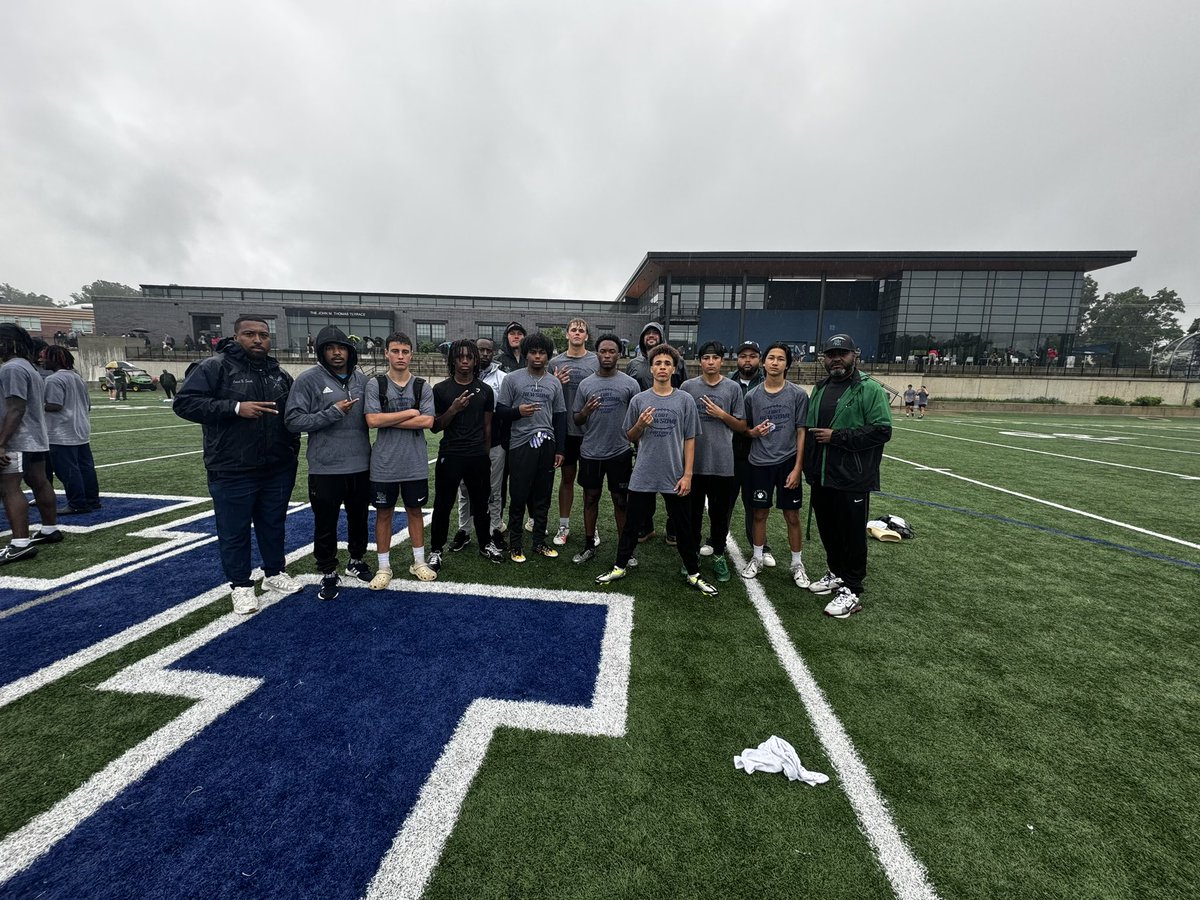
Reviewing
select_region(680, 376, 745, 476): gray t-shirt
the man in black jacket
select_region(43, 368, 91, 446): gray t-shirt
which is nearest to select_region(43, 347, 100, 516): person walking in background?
select_region(43, 368, 91, 446): gray t-shirt

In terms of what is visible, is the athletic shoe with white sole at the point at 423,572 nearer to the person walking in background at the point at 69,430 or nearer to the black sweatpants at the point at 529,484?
the black sweatpants at the point at 529,484

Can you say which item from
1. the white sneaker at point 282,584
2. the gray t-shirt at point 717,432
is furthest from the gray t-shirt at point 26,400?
the gray t-shirt at point 717,432

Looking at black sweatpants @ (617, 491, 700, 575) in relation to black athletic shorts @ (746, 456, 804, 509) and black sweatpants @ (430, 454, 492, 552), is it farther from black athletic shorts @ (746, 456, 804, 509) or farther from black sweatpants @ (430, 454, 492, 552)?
black sweatpants @ (430, 454, 492, 552)

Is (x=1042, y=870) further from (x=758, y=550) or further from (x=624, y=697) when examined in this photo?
A: (x=758, y=550)

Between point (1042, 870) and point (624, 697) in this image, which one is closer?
point (1042, 870)

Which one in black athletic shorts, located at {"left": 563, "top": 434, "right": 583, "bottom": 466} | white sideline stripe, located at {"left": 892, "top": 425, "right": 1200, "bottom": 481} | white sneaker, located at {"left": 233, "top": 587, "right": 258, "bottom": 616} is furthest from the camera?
white sideline stripe, located at {"left": 892, "top": 425, "right": 1200, "bottom": 481}

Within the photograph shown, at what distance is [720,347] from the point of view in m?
4.54

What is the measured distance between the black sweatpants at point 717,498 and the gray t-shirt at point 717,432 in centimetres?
11

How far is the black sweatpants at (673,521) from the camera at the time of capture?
4.23 metres

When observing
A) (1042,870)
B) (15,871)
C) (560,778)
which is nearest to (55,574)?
(15,871)

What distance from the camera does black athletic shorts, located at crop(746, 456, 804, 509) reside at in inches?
177

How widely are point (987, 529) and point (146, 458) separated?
1433cm

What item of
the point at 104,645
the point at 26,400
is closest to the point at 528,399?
the point at 104,645

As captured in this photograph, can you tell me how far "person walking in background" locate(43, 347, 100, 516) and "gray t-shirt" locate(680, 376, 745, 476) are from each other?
6.83 metres
